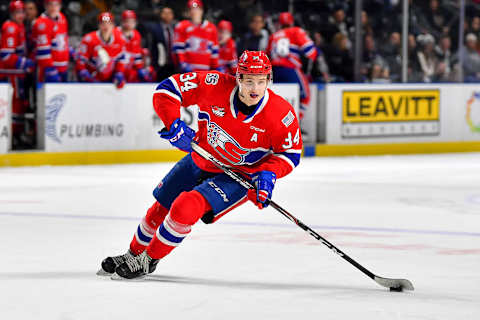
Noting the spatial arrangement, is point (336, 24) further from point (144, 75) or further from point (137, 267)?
point (137, 267)

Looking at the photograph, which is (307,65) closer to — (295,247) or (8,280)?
(295,247)

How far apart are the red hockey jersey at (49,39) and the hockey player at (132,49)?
2.33 ft

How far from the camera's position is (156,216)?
4.83 m

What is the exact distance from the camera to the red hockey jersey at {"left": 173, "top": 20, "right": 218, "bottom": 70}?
11.6 metres

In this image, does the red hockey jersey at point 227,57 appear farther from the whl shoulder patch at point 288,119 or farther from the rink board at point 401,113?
the whl shoulder patch at point 288,119

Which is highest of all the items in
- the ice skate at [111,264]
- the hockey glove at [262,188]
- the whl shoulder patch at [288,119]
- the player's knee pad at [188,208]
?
the whl shoulder patch at [288,119]

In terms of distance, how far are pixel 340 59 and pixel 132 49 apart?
336cm

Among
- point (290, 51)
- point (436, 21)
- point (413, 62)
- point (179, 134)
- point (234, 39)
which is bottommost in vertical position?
point (179, 134)

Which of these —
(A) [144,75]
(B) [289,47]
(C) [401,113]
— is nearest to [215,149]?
(A) [144,75]

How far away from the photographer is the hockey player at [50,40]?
35.2 ft

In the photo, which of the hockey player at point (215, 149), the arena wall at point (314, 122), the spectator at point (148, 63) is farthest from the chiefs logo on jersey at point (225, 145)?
the spectator at point (148, 63)

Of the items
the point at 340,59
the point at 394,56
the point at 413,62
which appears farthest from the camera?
the point at 413,62

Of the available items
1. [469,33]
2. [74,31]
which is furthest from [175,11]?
[469,33]

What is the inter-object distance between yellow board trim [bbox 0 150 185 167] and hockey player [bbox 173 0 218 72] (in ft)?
3.63
